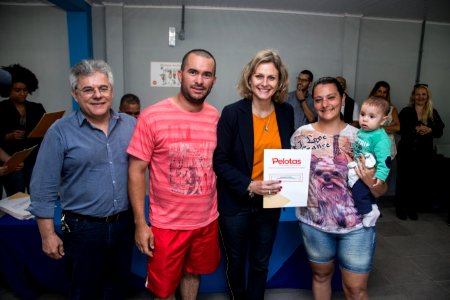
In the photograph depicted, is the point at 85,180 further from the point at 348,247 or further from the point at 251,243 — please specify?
the point at 348,247

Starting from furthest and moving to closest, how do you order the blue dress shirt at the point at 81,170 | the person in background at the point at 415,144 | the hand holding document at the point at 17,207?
1. the person in background at the point at 415,144
2. the hand holding document at the point at 17,207
3. the blue dress shirt at the point at 81,170

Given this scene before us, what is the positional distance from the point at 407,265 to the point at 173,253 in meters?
2.69

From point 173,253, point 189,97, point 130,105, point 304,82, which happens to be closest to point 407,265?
point 173,253

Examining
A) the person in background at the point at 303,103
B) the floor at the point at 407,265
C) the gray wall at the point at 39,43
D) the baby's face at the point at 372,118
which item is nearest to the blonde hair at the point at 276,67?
the baby's face at the point at 372,118

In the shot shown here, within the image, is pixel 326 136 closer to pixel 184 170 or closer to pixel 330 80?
pixel 330 80

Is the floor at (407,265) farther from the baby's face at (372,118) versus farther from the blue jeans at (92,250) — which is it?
the baby's face at (372,118)

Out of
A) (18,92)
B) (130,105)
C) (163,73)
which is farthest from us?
(163,73)

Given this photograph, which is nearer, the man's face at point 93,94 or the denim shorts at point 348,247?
the man's face at point 93,94

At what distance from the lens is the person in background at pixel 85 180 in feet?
5.34

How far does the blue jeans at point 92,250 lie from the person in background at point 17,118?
6.60ft

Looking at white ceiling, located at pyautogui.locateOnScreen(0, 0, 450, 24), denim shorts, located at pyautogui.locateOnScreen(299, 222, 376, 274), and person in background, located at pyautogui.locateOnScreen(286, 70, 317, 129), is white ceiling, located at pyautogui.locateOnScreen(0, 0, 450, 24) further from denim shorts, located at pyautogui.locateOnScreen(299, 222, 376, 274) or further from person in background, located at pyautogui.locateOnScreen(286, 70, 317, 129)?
denim shorts, located at pyautogui.locateOnScreen(299, 222, 376, 274)

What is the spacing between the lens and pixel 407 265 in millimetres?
3283

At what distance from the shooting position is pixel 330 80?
1812 mm

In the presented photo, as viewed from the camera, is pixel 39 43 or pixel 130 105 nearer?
pixel 130 105
